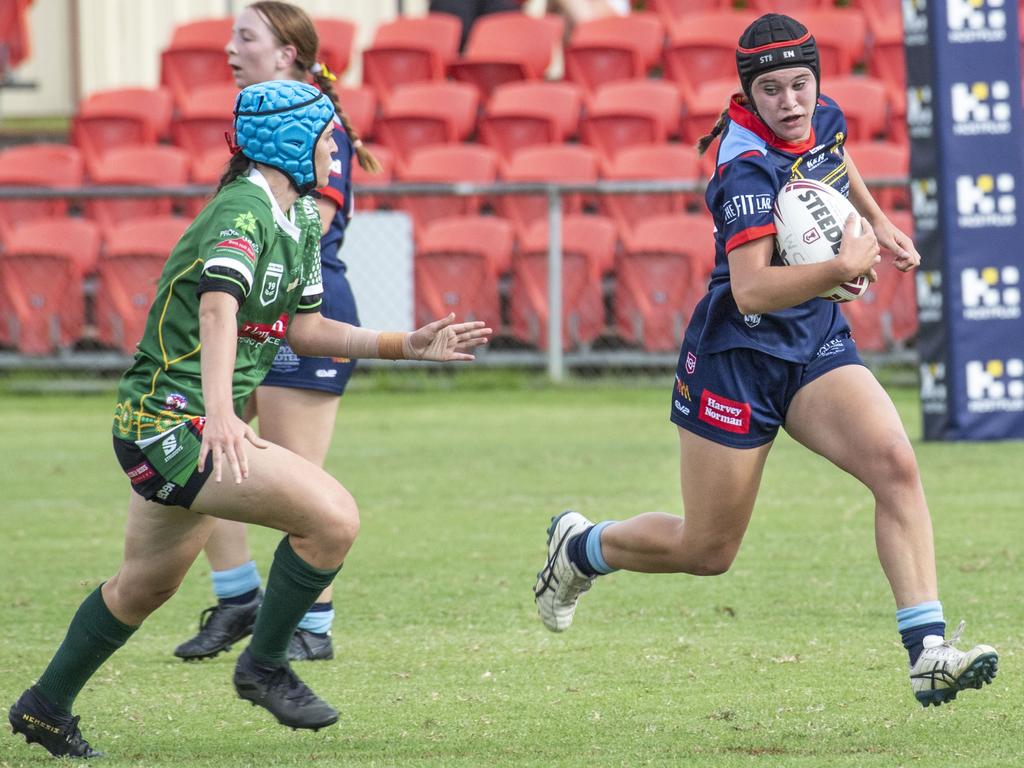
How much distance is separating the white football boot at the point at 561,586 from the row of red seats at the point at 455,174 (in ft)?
26.0

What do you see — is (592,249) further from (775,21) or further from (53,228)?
(775,21)

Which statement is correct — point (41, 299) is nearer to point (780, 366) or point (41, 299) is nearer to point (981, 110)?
point (981, 110)

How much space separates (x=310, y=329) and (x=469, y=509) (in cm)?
397

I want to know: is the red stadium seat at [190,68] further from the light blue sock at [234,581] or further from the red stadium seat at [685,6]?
the light blue sock at [234,581]

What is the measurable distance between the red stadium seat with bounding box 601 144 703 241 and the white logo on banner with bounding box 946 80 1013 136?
3417 mm

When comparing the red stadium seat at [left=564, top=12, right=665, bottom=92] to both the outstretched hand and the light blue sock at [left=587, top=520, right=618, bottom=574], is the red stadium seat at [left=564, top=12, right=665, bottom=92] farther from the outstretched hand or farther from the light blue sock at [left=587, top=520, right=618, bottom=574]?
the outstretched hand

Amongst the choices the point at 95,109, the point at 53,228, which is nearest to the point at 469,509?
the point at 53,228

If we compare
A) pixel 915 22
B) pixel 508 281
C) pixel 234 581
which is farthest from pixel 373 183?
pixel 234 581

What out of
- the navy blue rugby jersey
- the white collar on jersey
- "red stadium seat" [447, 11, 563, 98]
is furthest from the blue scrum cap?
"red stadium seat" [447, 11, 563, 98]

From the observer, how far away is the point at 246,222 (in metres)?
4.07

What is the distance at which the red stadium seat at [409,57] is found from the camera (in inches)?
675

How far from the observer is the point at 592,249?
13.2m

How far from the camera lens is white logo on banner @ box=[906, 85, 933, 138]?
10156 millimetres

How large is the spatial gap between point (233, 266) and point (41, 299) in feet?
33.2
